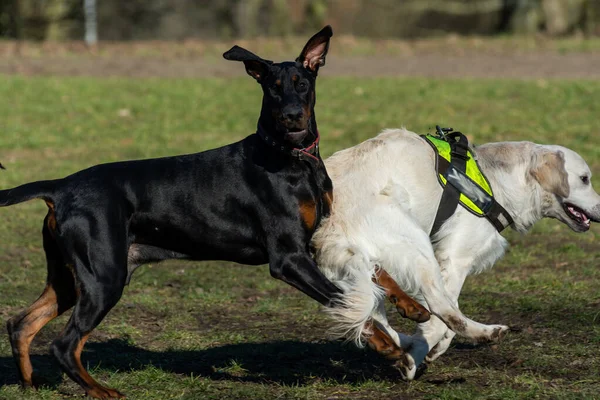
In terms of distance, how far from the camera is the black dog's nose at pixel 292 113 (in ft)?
16.8

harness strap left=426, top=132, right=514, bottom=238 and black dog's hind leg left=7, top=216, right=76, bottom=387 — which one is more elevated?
harness strap left=426, top=132, right=514, bottom=238

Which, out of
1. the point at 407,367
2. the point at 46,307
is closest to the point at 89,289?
the point at 46,307

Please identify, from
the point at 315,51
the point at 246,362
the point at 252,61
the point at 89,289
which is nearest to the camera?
the point at 89,289

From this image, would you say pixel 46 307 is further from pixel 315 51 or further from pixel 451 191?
pixel 451 191

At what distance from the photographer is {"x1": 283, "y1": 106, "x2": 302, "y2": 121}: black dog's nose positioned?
5.12 meters

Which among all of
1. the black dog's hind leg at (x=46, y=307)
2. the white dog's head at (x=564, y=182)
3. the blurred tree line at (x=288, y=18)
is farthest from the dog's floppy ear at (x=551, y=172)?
the blurred tree line at (x=288, y=18)

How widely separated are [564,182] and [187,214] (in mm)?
2370

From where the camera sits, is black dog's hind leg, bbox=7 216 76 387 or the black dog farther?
black dog's hind leg, bbox=7 216 76 387

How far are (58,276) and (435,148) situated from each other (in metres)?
2.37

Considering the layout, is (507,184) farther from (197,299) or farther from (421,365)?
(197,299)

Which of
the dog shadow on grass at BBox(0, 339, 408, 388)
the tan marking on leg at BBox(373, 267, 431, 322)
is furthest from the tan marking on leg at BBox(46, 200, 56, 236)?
the tan marking on leg at BBox(373, 267, 431, 322)

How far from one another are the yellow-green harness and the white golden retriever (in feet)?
0.16

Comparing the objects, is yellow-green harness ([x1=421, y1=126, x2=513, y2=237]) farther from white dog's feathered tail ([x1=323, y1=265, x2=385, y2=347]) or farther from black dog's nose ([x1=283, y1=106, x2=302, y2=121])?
black dog's nose ([x1=283, y1=106, x2=302, y2=121])

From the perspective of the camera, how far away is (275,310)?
708 centimetres
